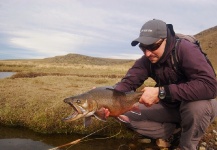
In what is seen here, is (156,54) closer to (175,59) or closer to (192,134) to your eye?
(175,59)

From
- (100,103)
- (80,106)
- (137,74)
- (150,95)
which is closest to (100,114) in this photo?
(100,103)

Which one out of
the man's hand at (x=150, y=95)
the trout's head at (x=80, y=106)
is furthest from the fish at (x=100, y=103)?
the man's hand at (x=150, y=95)

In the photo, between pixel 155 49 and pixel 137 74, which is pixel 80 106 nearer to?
pixel 155 49

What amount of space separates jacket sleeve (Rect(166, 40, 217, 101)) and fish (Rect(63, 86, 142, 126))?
750mm

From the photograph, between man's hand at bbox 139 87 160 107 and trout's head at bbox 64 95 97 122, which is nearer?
trout's head at bbox 64 95 97 122

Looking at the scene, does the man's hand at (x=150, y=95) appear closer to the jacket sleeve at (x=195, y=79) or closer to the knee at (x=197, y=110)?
the jacket sleeve at (x=195, y=79)

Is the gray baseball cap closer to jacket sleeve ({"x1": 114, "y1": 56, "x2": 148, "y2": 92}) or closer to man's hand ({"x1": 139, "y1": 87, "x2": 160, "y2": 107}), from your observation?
man's hand ({"x1": 139, "y1": 87, "x2": 160, "y2": 107})

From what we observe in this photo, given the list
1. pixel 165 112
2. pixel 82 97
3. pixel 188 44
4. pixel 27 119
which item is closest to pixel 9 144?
pixel 27 119

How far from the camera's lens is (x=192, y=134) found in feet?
16.9

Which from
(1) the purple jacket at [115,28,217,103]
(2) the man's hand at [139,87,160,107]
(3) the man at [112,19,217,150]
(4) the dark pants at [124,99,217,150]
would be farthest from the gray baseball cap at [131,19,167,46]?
(4) the dark pants at [124,99,217,150]

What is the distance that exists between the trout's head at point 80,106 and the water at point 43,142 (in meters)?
2.04

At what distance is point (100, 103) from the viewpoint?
4.86m

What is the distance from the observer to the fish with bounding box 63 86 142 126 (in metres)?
4.52

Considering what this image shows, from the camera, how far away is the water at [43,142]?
21.0ft
